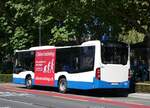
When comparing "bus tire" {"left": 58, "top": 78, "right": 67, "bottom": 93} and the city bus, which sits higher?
the city bus

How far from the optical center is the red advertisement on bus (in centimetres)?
3064

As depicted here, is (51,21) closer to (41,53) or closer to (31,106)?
(41,53)

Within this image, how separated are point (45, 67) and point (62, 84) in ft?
7.62

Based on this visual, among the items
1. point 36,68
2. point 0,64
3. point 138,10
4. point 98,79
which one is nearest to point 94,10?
point 138,10

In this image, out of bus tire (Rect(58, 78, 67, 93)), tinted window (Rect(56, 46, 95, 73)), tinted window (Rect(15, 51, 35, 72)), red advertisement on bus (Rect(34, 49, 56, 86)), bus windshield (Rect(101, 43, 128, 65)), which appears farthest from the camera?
tinted window (Rect(15, 51, 35, 72))

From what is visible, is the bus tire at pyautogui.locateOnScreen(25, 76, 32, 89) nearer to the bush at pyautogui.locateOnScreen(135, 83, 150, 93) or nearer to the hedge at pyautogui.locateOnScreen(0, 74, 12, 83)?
the bush at pyautogui.locateOnScreen(135, 83, 150, 93)

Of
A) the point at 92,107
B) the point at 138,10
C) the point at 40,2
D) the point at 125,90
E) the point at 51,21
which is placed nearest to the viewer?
the point at 92,107

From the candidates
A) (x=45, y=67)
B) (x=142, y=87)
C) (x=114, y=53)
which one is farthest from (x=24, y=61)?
(x=142, y=87)

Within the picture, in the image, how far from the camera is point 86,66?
27.0 m

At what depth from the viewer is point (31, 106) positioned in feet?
64.4

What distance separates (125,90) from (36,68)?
21.6ft

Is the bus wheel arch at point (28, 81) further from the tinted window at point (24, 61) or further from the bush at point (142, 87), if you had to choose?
the bush at point (142, 87)

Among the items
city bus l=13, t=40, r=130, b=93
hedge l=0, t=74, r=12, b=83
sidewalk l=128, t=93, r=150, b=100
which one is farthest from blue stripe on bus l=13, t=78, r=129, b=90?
hedge l=0, t=74, r=12, b=83

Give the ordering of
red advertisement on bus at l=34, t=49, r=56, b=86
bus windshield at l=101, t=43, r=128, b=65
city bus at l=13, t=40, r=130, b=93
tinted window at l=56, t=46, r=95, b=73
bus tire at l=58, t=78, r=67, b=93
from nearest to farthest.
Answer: city bus at l=13, t=40, r=130, b=93 < bus windshield at l=101, t=43, r=128, b=65 < tinted window at l=56, t=46, r=95, b=73 < bus tire at l=58, t=78, r=67, b=93 < red advertisement on bus at l=34, t=49, r=56, b=86
